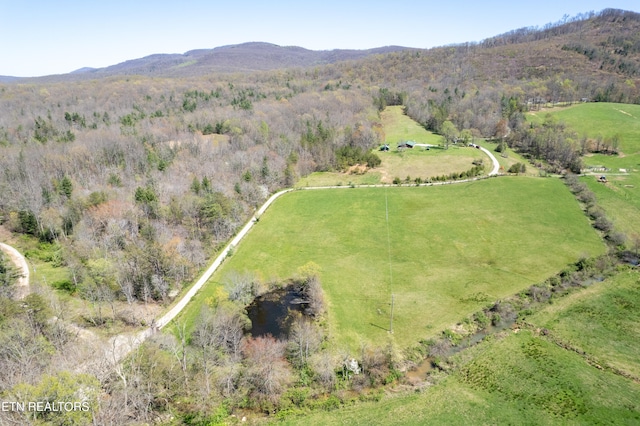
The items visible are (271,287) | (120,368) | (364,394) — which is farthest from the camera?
(271,287)

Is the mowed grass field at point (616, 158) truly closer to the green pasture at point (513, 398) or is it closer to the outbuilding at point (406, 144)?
the green pasture at point (513, 398)

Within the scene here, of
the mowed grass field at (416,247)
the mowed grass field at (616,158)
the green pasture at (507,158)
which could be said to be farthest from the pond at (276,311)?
the green pasture at (507,158)

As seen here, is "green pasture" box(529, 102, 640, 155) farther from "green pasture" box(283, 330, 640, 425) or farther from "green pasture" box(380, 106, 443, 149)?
"green pasture" box(283, 330, 640, 425)

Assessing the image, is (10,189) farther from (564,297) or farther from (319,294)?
(564,297)

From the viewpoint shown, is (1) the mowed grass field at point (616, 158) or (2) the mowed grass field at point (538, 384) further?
(1) the mowed grass field at point (616, 158)

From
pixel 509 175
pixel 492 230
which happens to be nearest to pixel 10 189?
pixel 492 230

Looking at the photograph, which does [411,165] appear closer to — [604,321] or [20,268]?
[604,321]

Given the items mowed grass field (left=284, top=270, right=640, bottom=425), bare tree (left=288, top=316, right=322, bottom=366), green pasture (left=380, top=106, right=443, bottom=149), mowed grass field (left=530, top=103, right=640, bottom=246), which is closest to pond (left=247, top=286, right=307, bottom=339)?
bare tree (left=288, top=316, right=322, bottom=366)
